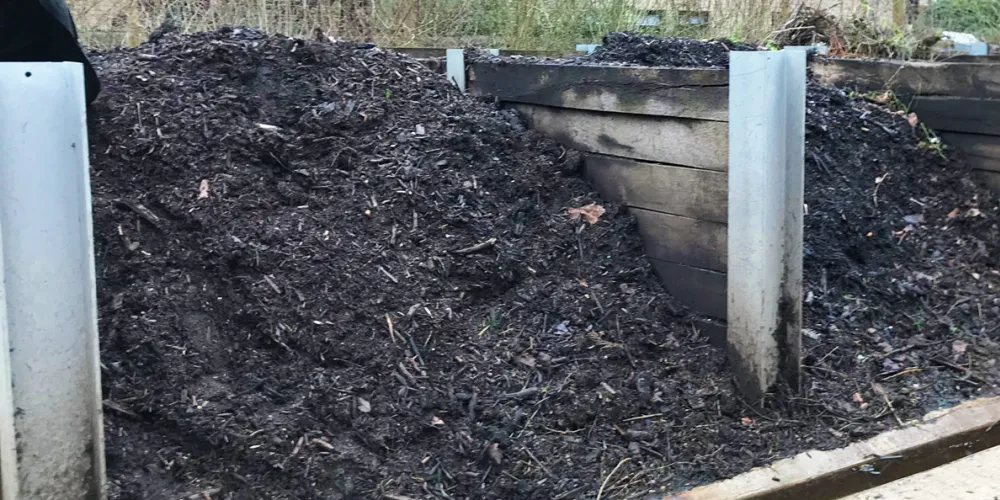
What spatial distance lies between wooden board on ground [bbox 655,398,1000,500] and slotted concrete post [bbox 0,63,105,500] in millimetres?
1769

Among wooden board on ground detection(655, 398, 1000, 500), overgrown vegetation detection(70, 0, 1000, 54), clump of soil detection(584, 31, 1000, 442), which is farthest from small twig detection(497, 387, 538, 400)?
overgrown vegetation detection(70, 0, 1000, 54)

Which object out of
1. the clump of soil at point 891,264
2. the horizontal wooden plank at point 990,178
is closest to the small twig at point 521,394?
the clump of soil at point 891,264

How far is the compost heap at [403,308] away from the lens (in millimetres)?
2799

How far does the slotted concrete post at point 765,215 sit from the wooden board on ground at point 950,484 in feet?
1.70

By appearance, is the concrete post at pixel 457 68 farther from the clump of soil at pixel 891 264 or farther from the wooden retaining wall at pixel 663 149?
the clump of soil at pixel 891 264

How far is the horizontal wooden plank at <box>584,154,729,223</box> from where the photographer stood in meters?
3.39

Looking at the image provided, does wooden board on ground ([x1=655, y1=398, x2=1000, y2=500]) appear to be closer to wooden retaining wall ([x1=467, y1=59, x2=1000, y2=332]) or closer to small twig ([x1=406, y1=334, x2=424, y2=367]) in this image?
wooden retaining wall ([x1=467, y1=59, x2=1000, y2=332])

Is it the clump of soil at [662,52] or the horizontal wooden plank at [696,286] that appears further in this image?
the clump of soil at [662,52]

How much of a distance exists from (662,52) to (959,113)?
187 cm

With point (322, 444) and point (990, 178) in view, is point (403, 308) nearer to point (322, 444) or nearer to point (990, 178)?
point (322, 444)

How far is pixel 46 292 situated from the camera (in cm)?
221

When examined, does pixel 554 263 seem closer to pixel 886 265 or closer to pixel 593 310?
pixel 593 310

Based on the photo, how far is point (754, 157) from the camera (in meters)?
3.09

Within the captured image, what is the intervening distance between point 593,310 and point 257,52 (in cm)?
195
